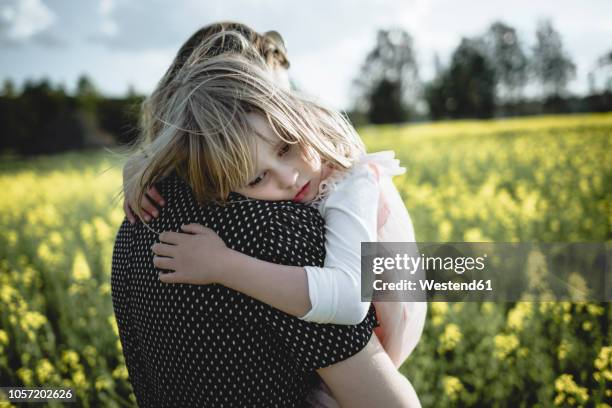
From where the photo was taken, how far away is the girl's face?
3.71 feet

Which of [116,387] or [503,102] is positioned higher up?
[503,102]

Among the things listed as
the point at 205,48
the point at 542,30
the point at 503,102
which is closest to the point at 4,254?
the point at 205,48

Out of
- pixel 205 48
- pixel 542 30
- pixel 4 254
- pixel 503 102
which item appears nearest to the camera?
pixel 205 48

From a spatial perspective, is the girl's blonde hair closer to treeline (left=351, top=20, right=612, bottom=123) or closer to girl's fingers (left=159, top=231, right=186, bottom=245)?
girl's fingers (left=159, top=231, right=186, bottom=245)

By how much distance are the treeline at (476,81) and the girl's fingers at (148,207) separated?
29.1ft

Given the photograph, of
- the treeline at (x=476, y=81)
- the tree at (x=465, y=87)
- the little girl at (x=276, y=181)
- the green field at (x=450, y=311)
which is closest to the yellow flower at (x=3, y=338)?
the green field at (x=450, y=311)

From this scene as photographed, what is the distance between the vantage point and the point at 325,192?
4.05 ft

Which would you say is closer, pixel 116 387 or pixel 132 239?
pixel 132 239

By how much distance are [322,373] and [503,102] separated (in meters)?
22.8

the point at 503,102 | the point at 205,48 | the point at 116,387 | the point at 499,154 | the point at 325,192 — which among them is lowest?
the point at 116,387

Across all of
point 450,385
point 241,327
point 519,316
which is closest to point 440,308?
point 519,316

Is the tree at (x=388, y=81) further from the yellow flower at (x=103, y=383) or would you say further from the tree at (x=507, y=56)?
the yellow flower at (x=103, y=383)

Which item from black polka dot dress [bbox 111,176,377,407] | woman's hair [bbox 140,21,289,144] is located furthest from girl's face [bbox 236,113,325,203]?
woman's hair [bbox 140,21,289,144]

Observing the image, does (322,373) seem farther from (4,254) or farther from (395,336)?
(4,254)
